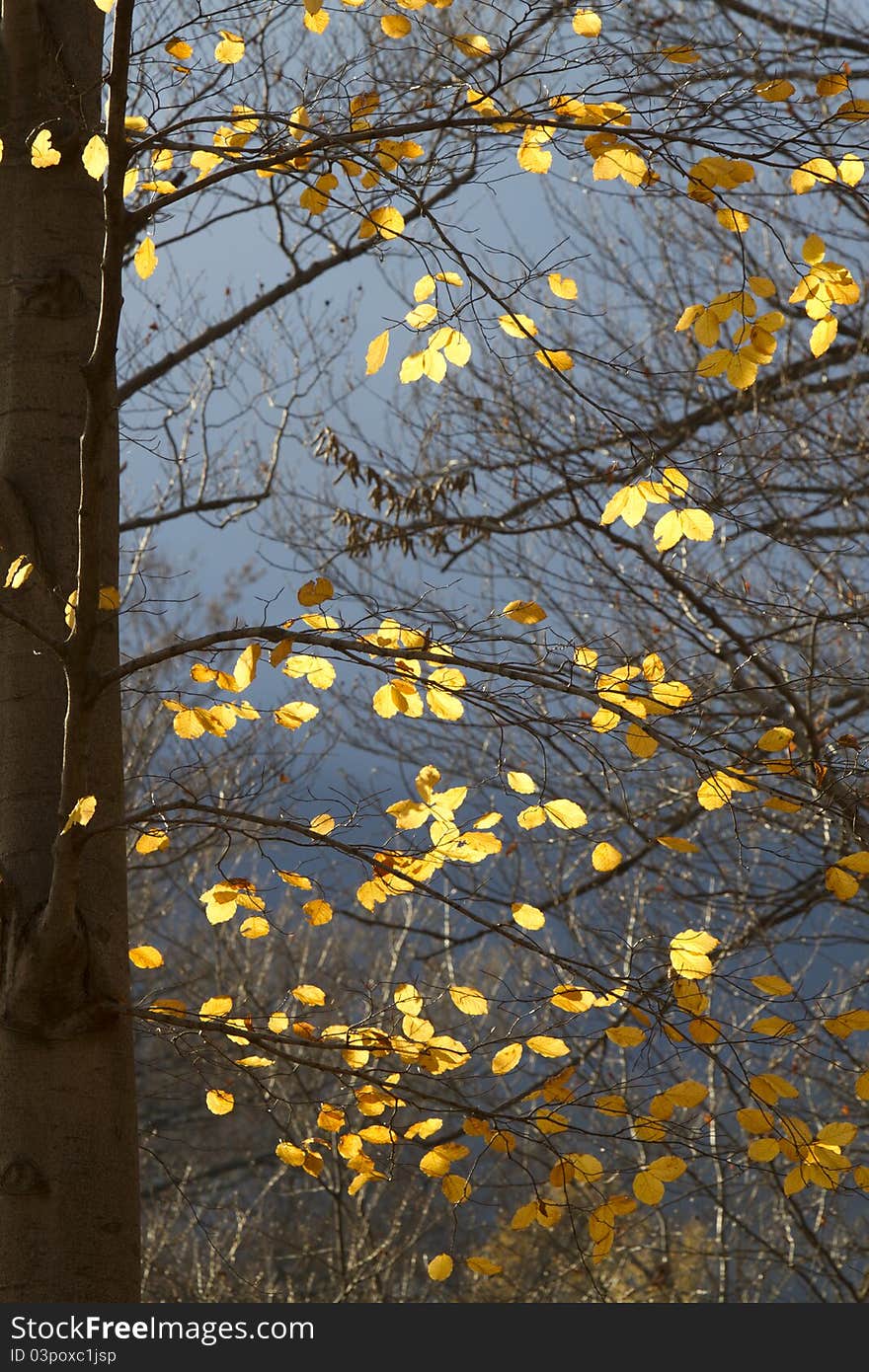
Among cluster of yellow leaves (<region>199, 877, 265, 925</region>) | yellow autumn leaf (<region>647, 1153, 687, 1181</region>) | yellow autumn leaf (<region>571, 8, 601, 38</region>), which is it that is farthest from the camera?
cluster of yellow leaves (<region>199, 877, 265, 925</region>)

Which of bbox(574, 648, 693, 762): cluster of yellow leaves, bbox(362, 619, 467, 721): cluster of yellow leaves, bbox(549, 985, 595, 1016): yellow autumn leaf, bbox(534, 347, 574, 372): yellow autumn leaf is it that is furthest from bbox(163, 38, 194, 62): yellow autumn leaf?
bbox(549, 985, 595, 1016): yellow autumn leaf

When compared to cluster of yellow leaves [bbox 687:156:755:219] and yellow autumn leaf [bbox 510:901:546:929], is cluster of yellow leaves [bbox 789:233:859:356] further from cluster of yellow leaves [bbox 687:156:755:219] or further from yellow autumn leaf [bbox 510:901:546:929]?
yellow autumn leaf [bbox 510:901:546:929]

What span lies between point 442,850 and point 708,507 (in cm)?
73

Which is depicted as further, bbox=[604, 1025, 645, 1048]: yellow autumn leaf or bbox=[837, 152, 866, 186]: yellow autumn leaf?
bbox=[604, 1025, 645, 1048]: yellow autumn leaf

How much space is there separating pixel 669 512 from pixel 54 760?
1156 millimetres

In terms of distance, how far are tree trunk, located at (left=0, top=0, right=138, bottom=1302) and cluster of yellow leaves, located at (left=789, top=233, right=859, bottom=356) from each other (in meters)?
1.17

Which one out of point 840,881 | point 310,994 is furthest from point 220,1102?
point 840,881

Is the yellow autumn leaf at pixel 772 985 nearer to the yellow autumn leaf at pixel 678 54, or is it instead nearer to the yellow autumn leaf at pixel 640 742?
the yellow autumn leaf at pixel 640 742

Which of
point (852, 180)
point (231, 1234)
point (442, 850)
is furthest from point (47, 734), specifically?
point (231, 1234)

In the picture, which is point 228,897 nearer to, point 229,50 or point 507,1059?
point 507,1059

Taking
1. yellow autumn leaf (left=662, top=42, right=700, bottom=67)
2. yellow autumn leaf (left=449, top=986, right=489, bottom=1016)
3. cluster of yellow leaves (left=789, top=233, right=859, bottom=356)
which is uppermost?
yellow autumn leaf (left=662, top=42, right=700, bottom=67)

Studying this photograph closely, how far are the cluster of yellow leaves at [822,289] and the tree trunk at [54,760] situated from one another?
117cm

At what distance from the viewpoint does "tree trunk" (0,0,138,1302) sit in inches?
75.1

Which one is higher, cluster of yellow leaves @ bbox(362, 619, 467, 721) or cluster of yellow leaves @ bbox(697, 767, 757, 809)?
cluster of yellow leaves @ bbox(362, 619, 467, 721)
